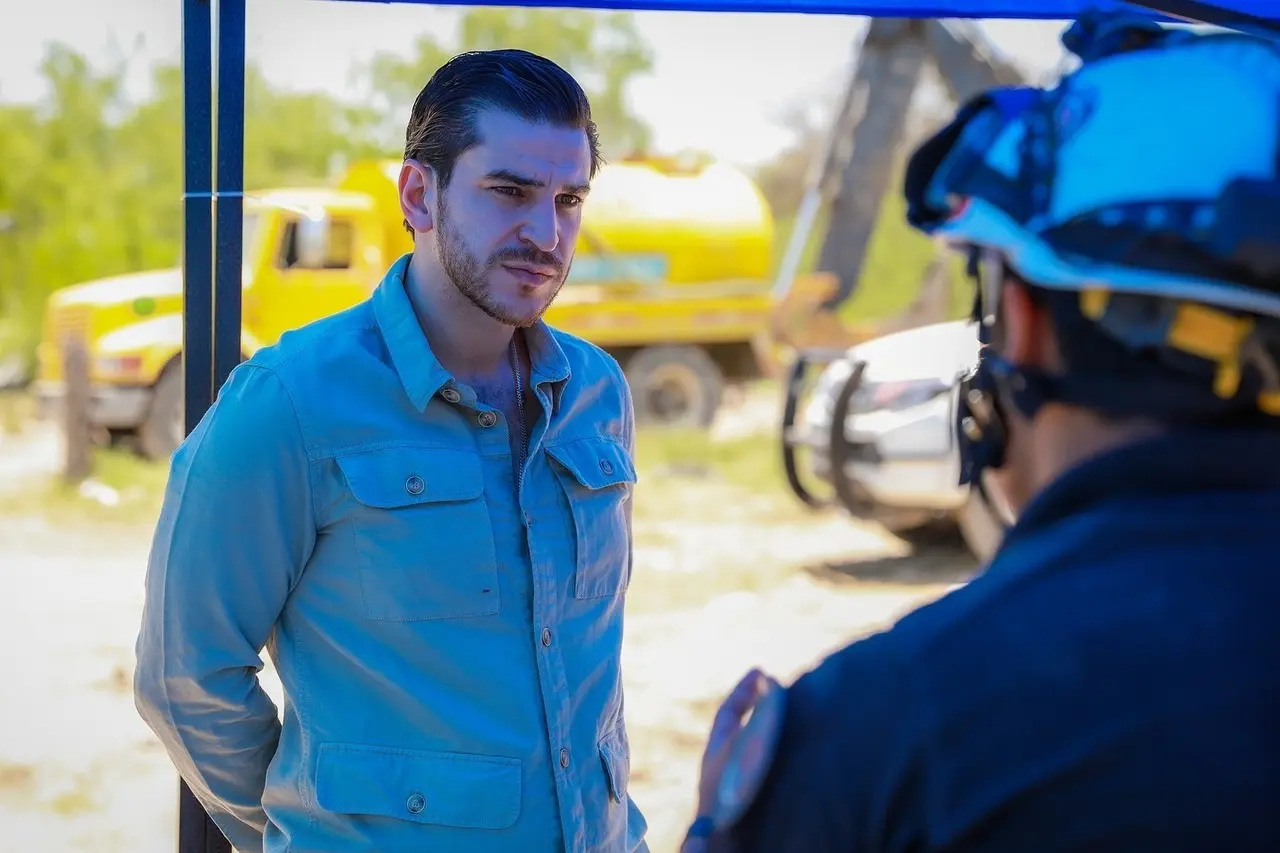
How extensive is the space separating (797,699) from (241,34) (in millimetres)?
1732

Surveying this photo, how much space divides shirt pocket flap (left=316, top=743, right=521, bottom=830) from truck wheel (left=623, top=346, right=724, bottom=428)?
10619 mm

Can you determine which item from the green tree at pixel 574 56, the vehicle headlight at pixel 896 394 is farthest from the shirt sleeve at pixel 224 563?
the green tree at pixel 574 56

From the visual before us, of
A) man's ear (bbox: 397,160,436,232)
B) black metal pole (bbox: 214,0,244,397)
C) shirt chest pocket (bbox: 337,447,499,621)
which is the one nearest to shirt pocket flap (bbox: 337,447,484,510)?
shirt chest pocket (bbox: 337,447,499,621)

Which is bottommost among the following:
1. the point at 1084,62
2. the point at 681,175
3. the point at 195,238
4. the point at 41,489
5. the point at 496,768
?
the point at 41,489

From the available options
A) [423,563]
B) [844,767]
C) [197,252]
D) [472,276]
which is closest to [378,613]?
[423,563]

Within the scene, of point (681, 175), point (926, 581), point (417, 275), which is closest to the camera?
point (417, 275)

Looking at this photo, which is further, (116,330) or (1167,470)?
(116,330)

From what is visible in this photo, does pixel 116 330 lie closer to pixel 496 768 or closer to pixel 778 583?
pixel 778 583

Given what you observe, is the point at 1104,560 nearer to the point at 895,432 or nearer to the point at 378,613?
the point at 378,613

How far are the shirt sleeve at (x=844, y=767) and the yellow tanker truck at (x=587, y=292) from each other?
9.53m

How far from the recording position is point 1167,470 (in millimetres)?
924

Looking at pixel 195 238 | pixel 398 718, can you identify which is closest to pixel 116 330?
pixel 195 238

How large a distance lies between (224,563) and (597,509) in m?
0.51

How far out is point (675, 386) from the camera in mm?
12891
